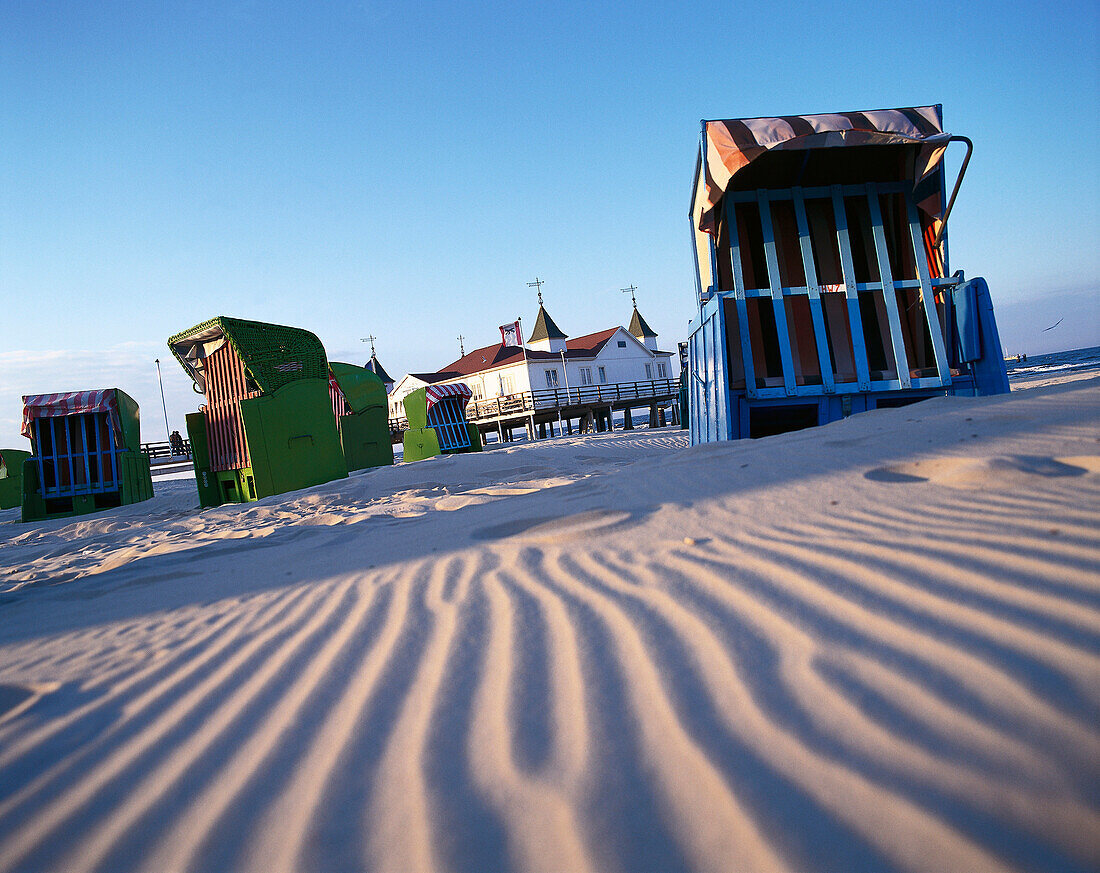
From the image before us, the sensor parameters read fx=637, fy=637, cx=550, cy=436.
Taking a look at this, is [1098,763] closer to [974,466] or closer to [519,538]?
[974,466]

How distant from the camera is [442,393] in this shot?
14.1 metres

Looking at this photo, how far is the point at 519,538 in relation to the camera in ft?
10.1

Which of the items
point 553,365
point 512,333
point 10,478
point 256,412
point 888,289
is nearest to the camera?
point 888,289

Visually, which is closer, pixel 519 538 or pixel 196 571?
pixel 519 538

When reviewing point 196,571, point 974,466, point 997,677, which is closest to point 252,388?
point 196,571

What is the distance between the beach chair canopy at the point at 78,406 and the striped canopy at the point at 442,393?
5542 millimetres

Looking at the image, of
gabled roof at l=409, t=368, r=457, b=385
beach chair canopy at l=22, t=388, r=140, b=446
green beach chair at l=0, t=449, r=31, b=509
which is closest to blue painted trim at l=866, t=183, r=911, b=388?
beach chair canopy at l=22, t=388, r=140, b=446

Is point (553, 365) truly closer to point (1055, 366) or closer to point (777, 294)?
point (777, 294)

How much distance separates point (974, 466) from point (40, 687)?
360 cm

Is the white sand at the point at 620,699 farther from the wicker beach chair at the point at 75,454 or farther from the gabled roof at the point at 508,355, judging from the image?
the gabled roof at the point at 508,355

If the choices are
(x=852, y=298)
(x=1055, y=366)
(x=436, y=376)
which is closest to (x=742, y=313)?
(x=852, y=298)

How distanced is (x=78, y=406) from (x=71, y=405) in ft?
0.35

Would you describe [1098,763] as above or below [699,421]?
below

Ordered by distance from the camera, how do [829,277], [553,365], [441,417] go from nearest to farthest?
[829,277]
[441,417]
[553,365]
